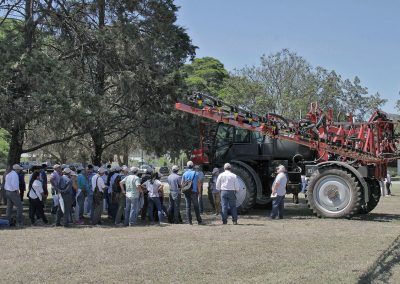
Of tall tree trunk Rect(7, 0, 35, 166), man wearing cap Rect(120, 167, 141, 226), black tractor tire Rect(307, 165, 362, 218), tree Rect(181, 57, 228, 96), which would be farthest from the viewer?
tree Rect(181, 57, 228, 96)

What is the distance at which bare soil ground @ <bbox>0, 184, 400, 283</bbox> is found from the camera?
7551mm

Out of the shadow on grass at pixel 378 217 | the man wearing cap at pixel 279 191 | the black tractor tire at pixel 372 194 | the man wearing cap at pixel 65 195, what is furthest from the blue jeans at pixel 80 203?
the black tractor tire at pixel 372 194

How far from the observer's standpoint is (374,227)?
42.0 feet

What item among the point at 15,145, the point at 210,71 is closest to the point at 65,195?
the point at 15,145

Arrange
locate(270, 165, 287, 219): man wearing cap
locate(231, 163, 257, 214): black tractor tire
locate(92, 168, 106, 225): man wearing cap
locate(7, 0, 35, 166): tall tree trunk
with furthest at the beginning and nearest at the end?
1. locate(231, 163, 257, 214): black tractor tire
2. locate(7, 0, 35, 166): tall tree trunk
3. locate(270, 165, 287, 219): man wearing cap
4. locate(92, 168, 106, 225): man wearing cap

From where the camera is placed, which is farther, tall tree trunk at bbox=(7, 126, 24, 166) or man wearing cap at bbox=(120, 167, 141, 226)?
tall tree trunk at bbox=(7, 126, 24, 166)

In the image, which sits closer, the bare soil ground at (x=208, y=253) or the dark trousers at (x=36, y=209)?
the bare soil ground at (x=208, y=253)

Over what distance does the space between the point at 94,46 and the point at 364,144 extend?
31.7 feet

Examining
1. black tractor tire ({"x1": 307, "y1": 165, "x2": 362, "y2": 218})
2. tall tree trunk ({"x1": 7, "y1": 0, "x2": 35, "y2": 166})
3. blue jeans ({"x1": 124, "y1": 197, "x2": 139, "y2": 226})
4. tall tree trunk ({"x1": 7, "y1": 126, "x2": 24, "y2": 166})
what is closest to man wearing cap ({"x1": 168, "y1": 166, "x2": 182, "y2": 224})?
blue jeans ({"x1": 124, "y1": 197, "x2": 139, "y2": 226})

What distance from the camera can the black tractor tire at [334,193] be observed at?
1411 centimetres

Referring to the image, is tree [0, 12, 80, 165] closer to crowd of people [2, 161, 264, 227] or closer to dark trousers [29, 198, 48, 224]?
crowd of people [2, 161, 264, 227]

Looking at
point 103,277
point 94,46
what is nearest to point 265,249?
point 103,277

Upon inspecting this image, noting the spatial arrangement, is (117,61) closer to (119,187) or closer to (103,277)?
(119,187)

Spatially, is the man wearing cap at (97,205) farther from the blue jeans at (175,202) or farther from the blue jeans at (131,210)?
the blue jeans at (175,202)
